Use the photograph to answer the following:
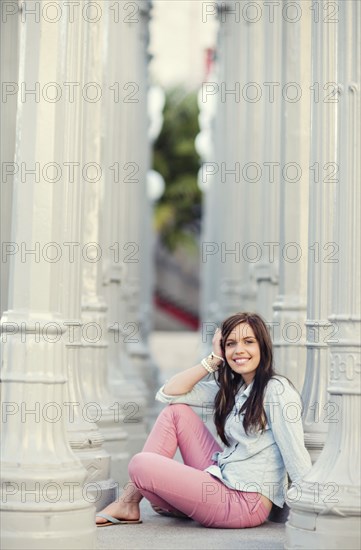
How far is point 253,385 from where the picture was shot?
22.8 feet

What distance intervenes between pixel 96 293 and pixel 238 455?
308 cm

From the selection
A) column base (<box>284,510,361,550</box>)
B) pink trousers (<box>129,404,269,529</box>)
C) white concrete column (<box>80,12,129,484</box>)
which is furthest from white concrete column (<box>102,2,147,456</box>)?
column base (<box>284,510,361,550</box>)

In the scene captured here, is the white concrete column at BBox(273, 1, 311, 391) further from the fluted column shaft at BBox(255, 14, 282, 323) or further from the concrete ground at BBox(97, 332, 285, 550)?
the fluted column shaft at BBox(255, 14, 282, 323)

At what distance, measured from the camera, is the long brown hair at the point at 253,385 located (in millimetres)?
6840

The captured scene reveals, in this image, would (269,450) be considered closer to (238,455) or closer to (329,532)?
(238,455)

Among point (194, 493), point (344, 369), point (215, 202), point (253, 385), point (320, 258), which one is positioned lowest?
point (194, 493)

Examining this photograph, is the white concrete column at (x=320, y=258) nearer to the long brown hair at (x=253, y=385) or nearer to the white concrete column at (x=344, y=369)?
the long brown hair at (x=253, y=385)

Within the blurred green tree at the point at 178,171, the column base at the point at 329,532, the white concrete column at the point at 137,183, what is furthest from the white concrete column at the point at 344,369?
the blurred green tree at the point at 178,171

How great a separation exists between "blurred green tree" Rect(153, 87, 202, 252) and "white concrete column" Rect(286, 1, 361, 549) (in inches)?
1569

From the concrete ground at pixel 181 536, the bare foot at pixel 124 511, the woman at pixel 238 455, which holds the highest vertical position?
the woman at pixel 238 455

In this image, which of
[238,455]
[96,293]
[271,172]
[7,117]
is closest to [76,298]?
[96,293]

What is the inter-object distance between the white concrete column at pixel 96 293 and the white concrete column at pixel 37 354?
9.48ft

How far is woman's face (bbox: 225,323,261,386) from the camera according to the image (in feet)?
22.8

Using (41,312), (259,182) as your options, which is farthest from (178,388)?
(259,182)
